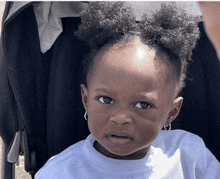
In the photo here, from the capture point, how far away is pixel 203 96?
1.38 m

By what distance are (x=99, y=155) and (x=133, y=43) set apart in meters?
0.40

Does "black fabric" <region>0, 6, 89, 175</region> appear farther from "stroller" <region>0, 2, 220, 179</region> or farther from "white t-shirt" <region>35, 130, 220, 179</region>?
"white t-shirt" <region>35, 130, 220, 179</region>

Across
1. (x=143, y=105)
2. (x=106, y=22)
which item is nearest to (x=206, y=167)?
(x=143, y=105)

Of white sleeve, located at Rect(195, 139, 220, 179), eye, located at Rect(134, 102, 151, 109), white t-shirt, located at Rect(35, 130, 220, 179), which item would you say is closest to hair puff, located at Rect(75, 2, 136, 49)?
eye, located at Rect(134, 102, 151, 109)

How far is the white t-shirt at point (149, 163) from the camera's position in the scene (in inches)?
46.9

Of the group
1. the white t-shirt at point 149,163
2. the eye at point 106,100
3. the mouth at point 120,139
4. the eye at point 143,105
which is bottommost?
the white t-shirt at point 149,163

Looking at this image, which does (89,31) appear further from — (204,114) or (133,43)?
(204,114)

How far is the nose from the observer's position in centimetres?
107

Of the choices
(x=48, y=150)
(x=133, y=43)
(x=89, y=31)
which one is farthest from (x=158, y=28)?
(x=48, y=150)

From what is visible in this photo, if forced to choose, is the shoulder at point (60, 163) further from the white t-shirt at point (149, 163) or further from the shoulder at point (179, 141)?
the shoulder at point (179, 141)

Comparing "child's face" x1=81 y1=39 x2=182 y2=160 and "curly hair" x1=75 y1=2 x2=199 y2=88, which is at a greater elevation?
"curly hair" x1=75 y1=2 x2=199 y2=88

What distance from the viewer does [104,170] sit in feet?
3.91

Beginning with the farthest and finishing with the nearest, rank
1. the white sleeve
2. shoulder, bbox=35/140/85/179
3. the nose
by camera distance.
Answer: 1. the white sleeve
2. shoulder, bbox=35/140/85/179
3. the nose

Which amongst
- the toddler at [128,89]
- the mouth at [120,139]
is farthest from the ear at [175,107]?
the mouth at [120,139]
